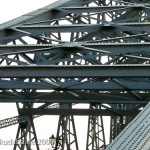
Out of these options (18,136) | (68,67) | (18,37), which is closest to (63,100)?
(18,37)

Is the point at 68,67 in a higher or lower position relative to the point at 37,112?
higher

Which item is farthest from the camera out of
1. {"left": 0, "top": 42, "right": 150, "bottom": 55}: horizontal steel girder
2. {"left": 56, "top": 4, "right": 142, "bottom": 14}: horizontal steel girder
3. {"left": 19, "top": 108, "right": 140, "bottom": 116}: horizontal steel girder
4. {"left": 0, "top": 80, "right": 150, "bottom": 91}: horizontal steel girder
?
{"left": 19, "top": 108, "right": 140, "bottom": 116}: horizontal steel girder

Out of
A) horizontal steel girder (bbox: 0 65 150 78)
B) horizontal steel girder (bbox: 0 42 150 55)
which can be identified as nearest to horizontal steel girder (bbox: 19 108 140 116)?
horizontal steel girder (bbox: 0 42 150 55)

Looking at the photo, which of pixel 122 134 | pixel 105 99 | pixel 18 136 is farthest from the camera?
pixel 18 136

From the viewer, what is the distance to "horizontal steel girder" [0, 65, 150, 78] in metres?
10.7

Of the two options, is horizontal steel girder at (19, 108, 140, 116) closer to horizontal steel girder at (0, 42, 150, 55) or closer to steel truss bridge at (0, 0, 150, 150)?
steel truss bridge at (0, 0, 150, 150)

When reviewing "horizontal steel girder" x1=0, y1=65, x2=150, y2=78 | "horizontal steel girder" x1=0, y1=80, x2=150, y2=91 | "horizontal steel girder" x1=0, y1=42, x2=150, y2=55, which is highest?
"horizontal steel girder" x1=0, y1=42, x2=150, y2=55

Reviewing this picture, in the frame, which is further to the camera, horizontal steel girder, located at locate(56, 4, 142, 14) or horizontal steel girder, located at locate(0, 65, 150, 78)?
horizontal steel girder, located at locate(56, 4, 142, 14)

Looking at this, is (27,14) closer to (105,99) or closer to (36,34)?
(36,34)

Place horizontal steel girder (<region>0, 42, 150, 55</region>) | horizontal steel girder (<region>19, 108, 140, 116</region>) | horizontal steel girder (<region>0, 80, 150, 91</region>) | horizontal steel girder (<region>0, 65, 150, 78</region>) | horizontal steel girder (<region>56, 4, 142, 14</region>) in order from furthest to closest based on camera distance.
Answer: horizontal steel girder (<region>19, 108, 140, 116</region>)
horizontal steel girder (<region>56, 4, 142, 14</region>)
horizontal steel girder (<region>0, 80, 150, 91</region>)
horizontal steel girder (<region>0, 42, 150, 55</region>)
horizontal steel girder (<region>0, 65, 150, 78</region>)

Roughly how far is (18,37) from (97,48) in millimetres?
2931

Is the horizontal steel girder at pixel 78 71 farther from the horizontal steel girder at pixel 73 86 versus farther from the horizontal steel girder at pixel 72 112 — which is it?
the horizontal steel girder at pixel 72 112

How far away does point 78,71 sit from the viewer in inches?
434

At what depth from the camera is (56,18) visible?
1752 cm
